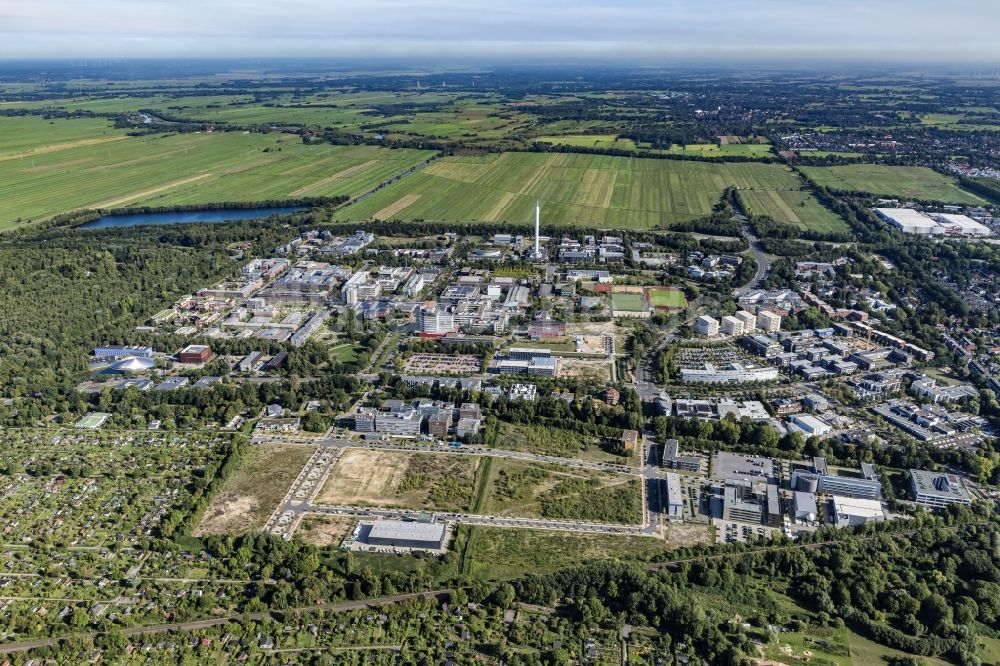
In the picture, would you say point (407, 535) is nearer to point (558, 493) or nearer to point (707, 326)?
point (558, 493)

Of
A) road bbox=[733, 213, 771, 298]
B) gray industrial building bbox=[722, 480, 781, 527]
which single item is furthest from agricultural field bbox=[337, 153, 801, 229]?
gray industrial building bbox=[722, 480, 781, 527]

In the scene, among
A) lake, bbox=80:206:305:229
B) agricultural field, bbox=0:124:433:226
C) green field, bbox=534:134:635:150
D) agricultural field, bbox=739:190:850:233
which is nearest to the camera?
agricultural field, bbox=739:190:850:233

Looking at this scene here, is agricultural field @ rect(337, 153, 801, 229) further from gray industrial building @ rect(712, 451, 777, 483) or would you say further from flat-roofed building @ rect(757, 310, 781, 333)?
gray industrial building @ rect(712, 451, 777, 483)

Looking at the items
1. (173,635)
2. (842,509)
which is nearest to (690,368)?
(842,509)

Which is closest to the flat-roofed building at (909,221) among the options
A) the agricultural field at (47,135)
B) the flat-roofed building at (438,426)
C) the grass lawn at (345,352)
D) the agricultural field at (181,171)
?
the grass lawn at (345,352)

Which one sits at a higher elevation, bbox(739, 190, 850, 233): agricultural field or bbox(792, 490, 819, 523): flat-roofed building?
bbox(739, 190, 850, 233): agricultural field

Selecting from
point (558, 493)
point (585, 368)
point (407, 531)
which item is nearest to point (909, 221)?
point (585, 368)

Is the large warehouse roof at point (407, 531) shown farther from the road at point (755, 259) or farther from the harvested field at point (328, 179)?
the harvested field at point (328, 179)

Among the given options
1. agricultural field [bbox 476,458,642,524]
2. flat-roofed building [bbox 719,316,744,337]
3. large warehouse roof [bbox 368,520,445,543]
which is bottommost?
agricultural field [bbox 476,458,642,524]
